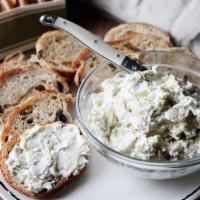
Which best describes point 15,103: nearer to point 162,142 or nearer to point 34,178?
point 34,178

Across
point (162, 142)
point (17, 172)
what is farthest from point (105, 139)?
point (17, 172)

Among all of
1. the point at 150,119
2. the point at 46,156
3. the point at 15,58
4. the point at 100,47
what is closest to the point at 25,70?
the point at 15,58

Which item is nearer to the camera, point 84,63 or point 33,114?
point 33,114

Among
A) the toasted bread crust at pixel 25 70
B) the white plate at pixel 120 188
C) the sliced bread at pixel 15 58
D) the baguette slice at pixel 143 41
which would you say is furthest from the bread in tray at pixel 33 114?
the baguette slice at pixel 143 41

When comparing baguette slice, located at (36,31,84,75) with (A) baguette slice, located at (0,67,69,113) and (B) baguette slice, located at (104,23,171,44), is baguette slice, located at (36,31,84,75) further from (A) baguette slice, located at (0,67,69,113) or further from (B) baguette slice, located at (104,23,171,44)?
(B) baguette slice, located at (104,23,171,44)

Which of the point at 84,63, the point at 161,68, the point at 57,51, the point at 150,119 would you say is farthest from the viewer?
the point at 57,51

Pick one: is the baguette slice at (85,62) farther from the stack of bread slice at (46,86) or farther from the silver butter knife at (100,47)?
the silver butter knife at (100,47)

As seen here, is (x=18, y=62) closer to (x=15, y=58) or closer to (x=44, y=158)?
(x=15, y=58)

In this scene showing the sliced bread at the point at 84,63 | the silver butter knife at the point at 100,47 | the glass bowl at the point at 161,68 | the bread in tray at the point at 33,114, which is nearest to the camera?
the glass bowl at the point at 161,68
